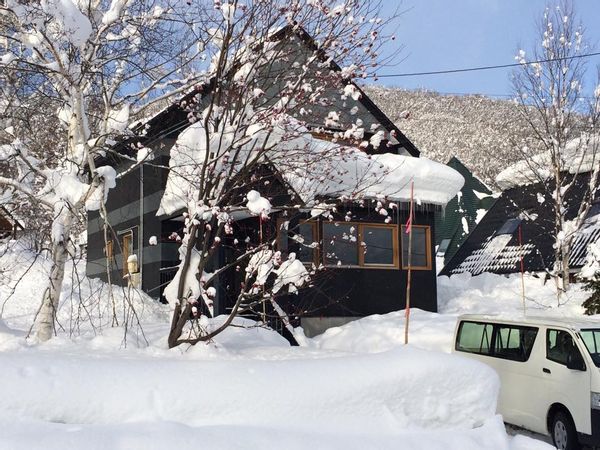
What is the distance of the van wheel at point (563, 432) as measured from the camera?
7688 millimetres

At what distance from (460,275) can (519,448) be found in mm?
17742

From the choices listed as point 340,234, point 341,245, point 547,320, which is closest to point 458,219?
point 341,245

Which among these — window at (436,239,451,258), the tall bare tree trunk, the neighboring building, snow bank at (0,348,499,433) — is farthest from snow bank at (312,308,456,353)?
window at (436,239,451,258)

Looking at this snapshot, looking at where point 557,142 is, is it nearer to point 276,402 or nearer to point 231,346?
point 231,346

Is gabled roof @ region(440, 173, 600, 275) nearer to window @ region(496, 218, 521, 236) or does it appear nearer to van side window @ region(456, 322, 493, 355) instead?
window @ region(496, 218, 521, 236)

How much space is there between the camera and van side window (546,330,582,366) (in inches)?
317

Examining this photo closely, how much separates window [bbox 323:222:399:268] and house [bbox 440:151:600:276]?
6.31 m

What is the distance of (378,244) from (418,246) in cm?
127

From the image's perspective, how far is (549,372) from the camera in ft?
27.0

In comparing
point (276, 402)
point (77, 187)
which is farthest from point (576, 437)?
point (77, 187)

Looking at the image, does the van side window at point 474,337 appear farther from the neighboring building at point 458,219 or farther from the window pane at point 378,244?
the neighboring building at point 458,219

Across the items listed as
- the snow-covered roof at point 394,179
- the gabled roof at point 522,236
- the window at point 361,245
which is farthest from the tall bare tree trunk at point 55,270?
the gabled roof at point 522,236

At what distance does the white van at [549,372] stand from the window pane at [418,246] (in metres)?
6.71

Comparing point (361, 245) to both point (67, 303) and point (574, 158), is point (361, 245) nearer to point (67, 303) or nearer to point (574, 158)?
point (67, 303)
